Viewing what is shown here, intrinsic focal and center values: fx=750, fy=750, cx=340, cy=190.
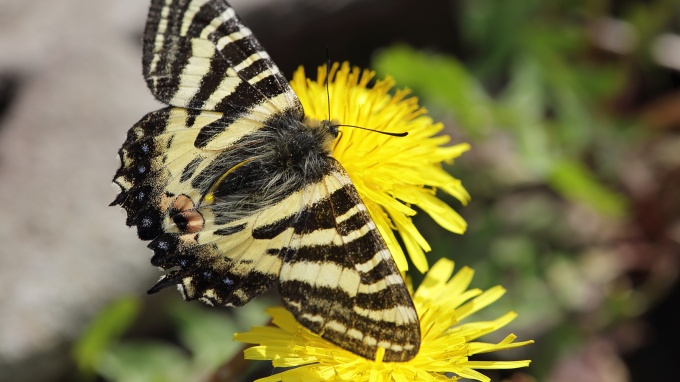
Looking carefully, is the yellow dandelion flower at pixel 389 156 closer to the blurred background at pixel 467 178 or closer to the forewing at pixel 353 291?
the forewing at pixel 353 291

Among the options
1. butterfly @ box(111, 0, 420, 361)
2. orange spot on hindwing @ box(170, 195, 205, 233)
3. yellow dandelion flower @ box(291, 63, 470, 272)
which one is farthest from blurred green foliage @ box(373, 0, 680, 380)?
orange spot on hindwing @ box(170, 195, 205, 233)

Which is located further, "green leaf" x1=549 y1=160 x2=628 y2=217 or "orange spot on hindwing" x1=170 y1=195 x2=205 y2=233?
"green leaf" x1=549 y1=160 x2=628 y2=217

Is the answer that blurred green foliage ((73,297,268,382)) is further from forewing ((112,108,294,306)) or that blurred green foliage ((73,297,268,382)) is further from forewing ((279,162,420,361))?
forewing ((279,162,420,361))

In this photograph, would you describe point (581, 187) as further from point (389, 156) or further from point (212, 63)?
point (212, 63)

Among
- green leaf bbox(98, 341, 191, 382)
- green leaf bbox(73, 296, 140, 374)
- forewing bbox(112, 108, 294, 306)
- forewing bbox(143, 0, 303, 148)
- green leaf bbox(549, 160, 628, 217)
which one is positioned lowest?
green leaf bbox(98, 341, 191, 382)

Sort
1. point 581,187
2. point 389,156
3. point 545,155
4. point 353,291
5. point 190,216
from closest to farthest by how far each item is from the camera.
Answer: point 353,291, point 190,216, point 389,156, point 581,187, point 545,155

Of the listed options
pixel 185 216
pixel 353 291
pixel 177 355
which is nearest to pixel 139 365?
pixel 177 355
